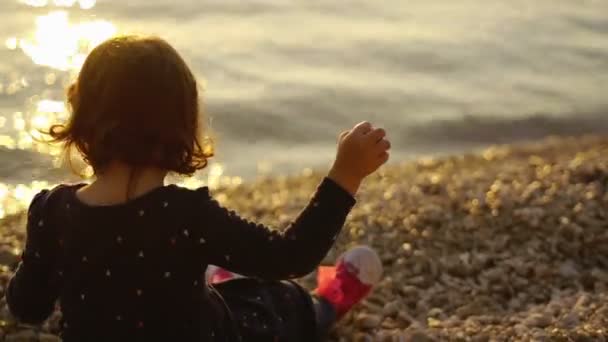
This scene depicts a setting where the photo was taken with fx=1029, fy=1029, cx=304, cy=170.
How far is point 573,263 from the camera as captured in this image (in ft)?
10.9

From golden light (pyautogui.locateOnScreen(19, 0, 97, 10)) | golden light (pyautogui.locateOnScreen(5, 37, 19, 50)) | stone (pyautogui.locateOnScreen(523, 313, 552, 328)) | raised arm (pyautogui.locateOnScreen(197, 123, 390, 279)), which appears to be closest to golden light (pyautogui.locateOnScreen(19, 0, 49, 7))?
golden light (pyautogui.locateOnScreen(19, 0, 97, 10))

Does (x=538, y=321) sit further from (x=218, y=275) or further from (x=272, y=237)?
(x=272, y=237)

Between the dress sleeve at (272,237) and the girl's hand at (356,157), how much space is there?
23 millimetres

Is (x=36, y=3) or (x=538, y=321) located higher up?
(x=538, y=321)

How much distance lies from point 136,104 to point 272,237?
35 centimetres

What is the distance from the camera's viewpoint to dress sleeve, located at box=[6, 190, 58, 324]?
2025mm

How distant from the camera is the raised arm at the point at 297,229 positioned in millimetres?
1888

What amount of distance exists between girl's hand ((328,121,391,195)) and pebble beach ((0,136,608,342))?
842mm

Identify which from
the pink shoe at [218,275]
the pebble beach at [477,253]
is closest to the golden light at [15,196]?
the pebble beach at [477,253]

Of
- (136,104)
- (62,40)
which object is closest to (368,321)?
(136,104)

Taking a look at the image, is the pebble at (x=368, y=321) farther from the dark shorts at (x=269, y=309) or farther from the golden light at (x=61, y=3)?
the golden light at (x=61, y=3)

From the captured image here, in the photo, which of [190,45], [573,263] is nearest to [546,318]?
[573,263]

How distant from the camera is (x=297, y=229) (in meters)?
1.93

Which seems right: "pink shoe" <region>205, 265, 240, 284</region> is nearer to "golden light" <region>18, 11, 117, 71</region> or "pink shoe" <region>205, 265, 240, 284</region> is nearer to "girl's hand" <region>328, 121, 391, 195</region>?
"girl's hand" <region>328, 121, 391, 195</region>
